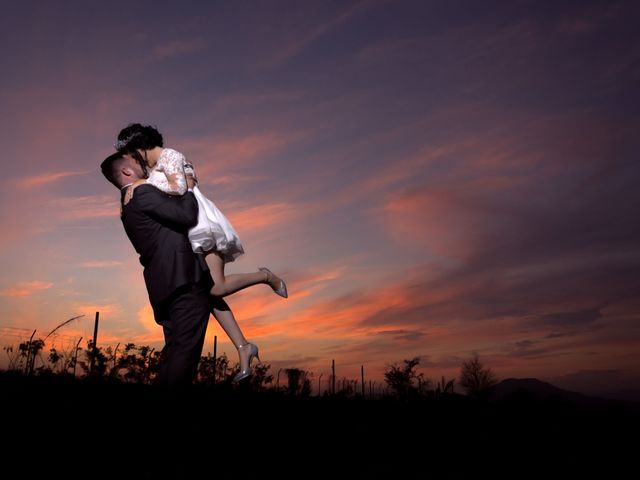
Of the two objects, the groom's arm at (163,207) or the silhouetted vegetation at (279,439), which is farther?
the groom's arm at (163,207)

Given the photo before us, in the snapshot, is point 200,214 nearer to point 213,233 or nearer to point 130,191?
point 213,233

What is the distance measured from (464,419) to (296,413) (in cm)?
129

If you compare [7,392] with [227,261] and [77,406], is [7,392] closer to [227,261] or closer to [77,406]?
[77,406]

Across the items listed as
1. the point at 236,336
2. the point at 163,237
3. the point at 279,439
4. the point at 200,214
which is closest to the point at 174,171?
the point at 200,214

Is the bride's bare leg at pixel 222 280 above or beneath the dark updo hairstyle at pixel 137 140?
beneath

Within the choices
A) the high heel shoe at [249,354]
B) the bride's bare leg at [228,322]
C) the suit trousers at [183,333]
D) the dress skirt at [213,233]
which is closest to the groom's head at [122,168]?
the dress skirt at [213,233]

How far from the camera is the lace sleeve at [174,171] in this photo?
15.8ft

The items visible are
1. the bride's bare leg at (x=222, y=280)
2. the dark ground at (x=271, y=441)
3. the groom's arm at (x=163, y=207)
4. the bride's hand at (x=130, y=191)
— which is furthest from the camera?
the bride's bare leg at (x=222, y=280)

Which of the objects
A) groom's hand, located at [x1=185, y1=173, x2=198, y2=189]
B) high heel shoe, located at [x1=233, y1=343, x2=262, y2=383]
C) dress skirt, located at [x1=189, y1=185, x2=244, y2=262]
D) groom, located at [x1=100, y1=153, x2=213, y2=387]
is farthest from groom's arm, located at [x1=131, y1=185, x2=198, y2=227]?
high heel shoe, located at [x1=233, y1=343, x2=262, y2=383]

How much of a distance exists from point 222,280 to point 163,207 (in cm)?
87

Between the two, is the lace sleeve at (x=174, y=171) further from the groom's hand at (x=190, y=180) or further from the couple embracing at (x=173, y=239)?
the groom's hand at (x=190, y=180)

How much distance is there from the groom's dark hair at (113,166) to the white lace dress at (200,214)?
0.28 m

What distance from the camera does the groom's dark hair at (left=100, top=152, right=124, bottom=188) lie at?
16.6 ft

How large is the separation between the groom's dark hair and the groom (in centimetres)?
35
